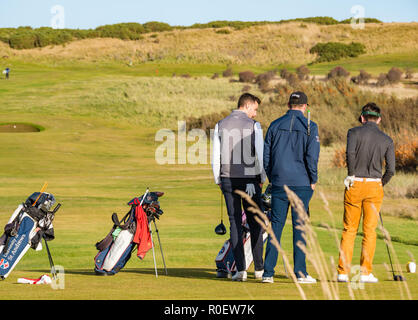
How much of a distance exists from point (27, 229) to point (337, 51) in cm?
9318

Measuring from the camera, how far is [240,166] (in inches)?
346

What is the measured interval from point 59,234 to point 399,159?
14428 millimetres

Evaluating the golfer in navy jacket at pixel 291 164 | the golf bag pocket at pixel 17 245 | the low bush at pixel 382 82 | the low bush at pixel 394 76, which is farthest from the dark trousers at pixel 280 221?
the low bush at pixel 394 76

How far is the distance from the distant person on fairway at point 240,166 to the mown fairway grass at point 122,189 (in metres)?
0.46

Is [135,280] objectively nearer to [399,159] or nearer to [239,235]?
[239,235]

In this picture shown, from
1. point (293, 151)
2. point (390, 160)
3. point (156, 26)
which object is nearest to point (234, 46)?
point (156, 26)

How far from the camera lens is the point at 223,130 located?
8.79 meters

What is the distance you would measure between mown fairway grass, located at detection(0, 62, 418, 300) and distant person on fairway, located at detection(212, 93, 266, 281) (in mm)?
462

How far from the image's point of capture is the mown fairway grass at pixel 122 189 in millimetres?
8031

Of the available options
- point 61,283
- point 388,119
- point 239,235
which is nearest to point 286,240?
point 239,235

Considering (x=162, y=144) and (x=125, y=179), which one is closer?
(x=125, y=179)

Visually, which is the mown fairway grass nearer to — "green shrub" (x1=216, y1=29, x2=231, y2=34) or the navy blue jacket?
the navy blue jacket

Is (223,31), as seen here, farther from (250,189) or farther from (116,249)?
(250,189)

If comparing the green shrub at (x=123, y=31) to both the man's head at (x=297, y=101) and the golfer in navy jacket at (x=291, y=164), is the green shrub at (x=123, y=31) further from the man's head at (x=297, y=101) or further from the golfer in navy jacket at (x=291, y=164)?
the golfer in navy jacket at (x=291, y=164)
